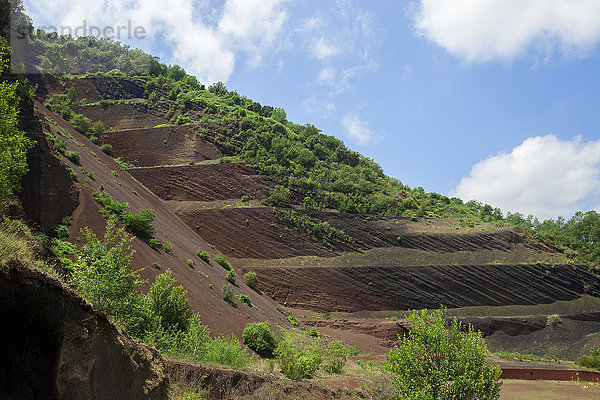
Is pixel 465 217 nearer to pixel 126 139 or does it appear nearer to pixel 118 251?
pixel 126 139

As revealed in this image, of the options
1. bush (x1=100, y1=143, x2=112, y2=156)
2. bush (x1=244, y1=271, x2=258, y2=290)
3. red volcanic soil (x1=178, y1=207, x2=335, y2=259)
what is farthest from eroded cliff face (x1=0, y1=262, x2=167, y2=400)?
bush (x1=100, y1=143, x2=112, y2=156)

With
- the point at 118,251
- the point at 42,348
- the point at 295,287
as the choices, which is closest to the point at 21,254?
the point at 42,348

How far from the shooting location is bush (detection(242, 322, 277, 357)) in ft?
57.0

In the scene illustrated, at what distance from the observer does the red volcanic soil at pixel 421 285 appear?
119ft

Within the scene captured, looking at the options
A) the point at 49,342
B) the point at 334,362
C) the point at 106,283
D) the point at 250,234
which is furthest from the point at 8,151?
the point at 250,234

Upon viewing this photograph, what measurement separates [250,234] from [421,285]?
16.6 m

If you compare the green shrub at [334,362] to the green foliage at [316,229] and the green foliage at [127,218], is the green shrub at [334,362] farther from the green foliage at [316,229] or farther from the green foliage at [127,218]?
the green foliage at [316,229]

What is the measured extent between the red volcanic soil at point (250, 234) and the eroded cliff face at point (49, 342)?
1349 inches

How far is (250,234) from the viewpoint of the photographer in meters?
39.6

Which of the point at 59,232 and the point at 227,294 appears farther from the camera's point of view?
the point at 227,294

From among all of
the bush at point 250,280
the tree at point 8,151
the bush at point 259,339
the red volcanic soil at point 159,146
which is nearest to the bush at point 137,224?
the bush at point 259,339

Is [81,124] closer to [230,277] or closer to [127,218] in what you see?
[230,277]

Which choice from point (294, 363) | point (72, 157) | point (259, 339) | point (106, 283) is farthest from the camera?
point (72, 157)

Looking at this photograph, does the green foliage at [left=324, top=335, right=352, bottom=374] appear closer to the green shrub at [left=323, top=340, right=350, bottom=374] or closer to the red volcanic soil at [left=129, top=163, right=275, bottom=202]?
the green shrub at [left=323, top=340, right=350, bottom=374]
